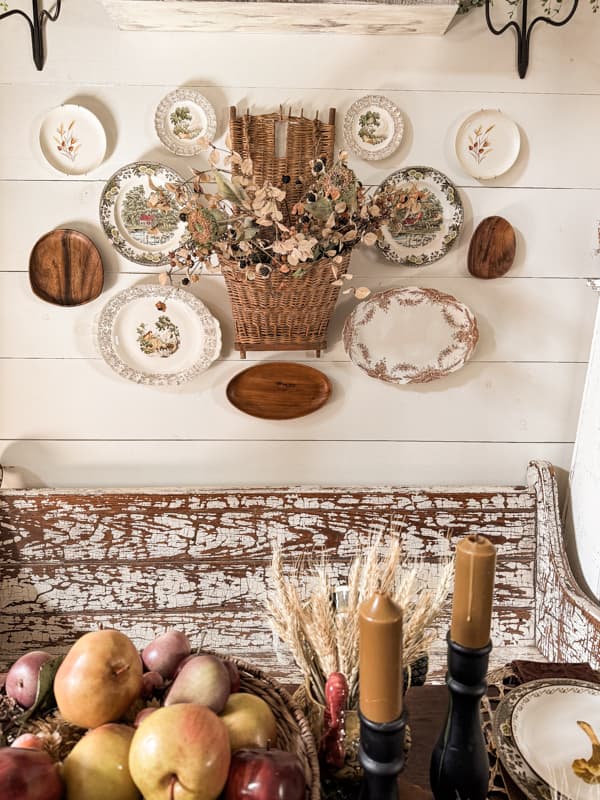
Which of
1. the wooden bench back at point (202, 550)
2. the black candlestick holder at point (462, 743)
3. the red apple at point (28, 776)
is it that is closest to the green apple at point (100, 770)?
the red apple at point (28, 776)

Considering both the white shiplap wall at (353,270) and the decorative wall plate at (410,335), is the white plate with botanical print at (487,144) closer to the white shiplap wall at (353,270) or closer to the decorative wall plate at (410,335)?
the white shiplap wall at (353,270)

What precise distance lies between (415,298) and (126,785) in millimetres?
1341

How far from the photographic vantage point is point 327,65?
1.67 meters

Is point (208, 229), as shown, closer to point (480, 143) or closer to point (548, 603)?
point (480, 143)

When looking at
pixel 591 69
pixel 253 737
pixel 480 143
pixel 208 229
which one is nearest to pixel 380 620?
pixel 253 737

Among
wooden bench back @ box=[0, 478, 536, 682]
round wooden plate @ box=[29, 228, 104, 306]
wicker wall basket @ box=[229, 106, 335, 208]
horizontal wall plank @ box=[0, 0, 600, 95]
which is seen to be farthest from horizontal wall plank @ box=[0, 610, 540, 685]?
horizontal wall plank @ box=[0, 0, 600, 95]

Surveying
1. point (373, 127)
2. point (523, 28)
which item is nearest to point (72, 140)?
point (373, 127)

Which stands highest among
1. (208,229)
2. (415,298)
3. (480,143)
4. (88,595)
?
(480,143)

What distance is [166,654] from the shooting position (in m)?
0.87

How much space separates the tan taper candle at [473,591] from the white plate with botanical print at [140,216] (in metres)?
1.23

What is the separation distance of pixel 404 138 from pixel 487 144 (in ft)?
0.71

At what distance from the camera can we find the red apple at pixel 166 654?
2.81ft

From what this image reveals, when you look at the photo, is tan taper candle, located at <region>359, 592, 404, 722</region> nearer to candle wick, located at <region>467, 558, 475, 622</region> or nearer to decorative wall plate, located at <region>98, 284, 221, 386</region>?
candle wick, located at <region>467, 558, 475, 622</region>

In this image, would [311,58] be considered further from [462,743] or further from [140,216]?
[462,743]
